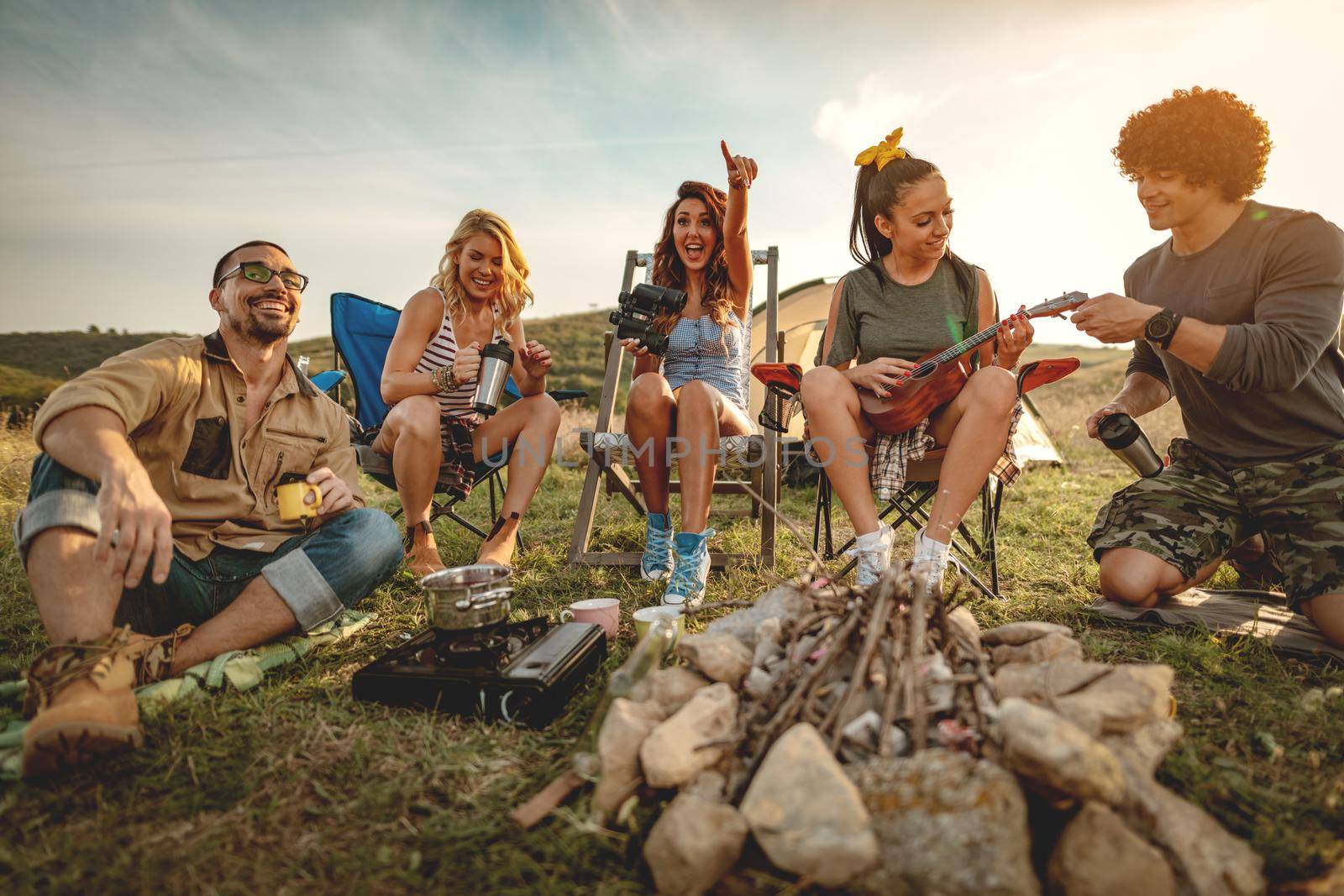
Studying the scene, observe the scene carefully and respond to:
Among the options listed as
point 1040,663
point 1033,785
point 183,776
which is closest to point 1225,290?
point 1040,663

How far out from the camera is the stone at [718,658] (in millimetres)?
1671

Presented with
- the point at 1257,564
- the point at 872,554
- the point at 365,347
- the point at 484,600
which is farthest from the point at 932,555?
the point at 365,347

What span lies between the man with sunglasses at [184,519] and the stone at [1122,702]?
210 cm

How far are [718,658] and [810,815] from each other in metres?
0.50

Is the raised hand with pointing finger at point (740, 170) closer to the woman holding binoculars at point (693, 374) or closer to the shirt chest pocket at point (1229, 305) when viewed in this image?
the woman holding binoculars at point (693, 374)

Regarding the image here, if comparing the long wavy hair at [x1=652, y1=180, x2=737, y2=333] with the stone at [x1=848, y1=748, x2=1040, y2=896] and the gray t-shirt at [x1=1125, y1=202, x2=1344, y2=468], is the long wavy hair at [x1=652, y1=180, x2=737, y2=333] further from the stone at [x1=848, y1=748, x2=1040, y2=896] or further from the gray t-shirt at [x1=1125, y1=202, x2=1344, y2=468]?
the stone at [x1=848, y1=748, x2=1040, y2=896]

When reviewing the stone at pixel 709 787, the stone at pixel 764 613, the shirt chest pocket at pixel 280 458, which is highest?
the shirt chest pocket at pixel 280 458

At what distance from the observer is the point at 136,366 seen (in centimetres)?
208

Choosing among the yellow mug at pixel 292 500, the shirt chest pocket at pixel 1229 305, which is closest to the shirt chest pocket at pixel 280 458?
the yellow mug at pixel 292 500

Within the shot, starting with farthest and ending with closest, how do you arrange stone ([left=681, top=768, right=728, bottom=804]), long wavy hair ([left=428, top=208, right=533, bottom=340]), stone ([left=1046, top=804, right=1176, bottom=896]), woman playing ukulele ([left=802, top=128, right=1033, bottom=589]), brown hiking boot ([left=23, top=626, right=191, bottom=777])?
1. long wavy hair ([left=428, top=208, right=533, bottom=340])
2. woman playing ukulele ([left=802, top=128, right=1033, bottom=589])
3. brown hiking boot ([left=23, top=626, right=191, bottom=777])
4. stone ([left=681, top=768, right=728, bottom=804])
5. stone ([left=1046, top=804, right=1176, bottom=896])

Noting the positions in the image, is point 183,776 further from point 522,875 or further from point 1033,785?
point 1033,785

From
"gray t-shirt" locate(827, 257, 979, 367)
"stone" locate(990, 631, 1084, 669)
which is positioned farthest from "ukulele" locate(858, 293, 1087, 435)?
"stone" locate(990, 631, 1084, 669)

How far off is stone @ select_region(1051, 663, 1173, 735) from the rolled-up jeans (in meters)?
2.10

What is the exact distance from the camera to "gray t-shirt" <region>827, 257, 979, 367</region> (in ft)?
9.80
